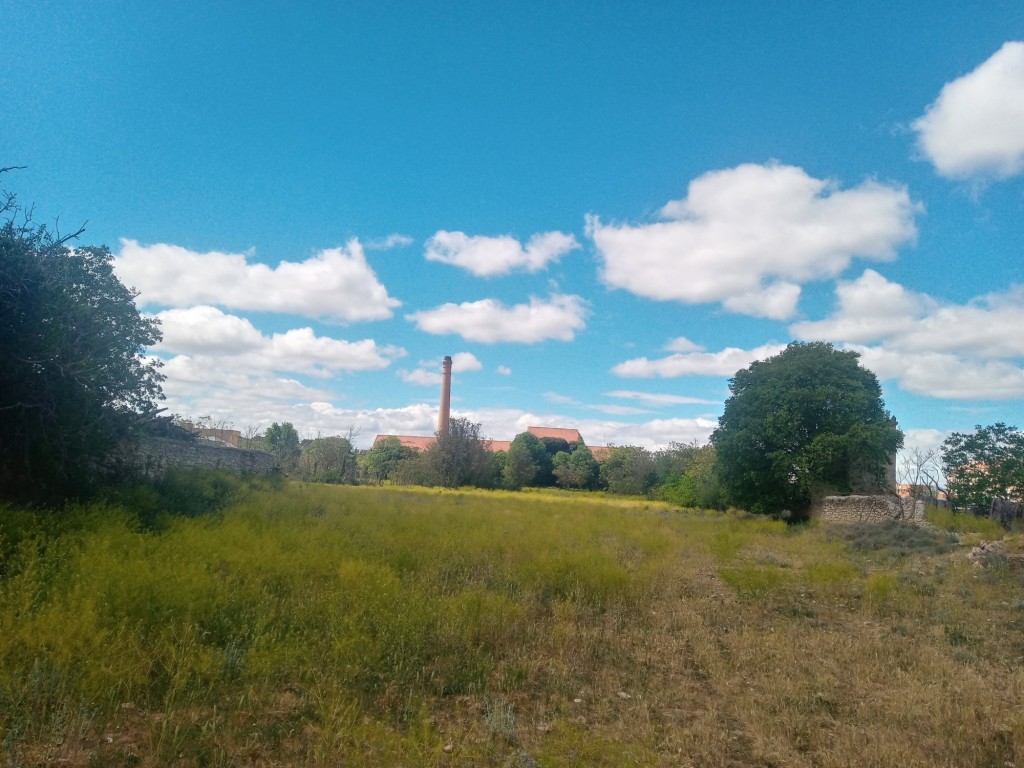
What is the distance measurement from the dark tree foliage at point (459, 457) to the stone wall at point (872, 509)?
26119mm

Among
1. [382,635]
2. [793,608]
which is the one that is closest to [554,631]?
[382,635]

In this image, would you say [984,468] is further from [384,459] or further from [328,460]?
[384,459]

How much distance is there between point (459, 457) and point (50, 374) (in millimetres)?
34993

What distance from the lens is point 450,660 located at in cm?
512

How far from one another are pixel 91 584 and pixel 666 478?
142 ft

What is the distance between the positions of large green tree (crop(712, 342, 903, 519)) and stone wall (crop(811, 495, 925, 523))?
1.89 m

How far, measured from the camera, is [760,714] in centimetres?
450

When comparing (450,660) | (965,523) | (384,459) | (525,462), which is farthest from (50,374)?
(384,459)

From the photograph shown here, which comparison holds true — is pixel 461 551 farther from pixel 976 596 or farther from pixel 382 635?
pixel 976 596

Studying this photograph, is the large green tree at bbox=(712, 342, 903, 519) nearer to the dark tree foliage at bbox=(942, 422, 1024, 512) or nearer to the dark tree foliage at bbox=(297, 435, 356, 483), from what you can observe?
the dark tree foliage at bbox=(942, 422, 1024, 512)

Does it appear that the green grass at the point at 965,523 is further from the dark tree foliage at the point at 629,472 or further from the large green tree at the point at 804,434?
the dark tree foliage at the point at 629,472

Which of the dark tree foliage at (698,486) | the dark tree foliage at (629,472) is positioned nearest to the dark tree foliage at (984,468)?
the dark tree foliage at (698,486)

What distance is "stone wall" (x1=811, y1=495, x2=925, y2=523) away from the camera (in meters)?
19.5

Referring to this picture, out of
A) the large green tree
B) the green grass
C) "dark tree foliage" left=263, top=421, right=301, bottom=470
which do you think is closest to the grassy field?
the green grass
